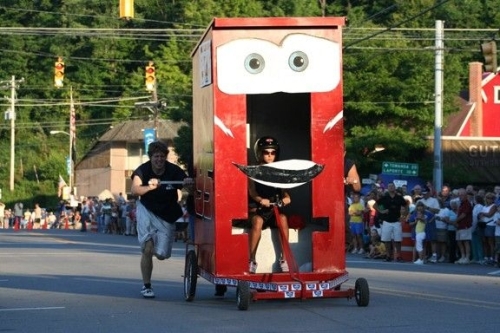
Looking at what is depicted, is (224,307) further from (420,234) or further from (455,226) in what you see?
(420,234)

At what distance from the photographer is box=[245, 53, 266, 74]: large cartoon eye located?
1394 cm

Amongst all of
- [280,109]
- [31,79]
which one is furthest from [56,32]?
[31,79]

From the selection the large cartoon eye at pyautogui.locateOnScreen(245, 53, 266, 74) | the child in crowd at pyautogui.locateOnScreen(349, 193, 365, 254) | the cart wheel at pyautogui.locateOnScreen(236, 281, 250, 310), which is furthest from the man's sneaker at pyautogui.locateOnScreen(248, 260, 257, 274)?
the child in crowd at pyautogui.locateOnScreen(349, 193, 365, 254)

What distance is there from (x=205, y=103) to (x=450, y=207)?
553 inches

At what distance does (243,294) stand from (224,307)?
820 millimetres

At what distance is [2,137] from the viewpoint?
334ft

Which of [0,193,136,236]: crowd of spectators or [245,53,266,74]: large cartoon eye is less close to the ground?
[245,53,266,74]: large cartoon eye

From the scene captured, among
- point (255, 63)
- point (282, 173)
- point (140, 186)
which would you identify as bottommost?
point (140, 186)

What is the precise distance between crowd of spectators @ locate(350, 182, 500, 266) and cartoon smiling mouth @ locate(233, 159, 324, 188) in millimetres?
12187

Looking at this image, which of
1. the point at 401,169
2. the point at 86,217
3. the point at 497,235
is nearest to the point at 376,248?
the point at 497,235

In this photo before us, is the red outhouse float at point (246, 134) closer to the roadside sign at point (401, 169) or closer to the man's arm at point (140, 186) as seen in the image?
the man's arm at point (140, 186)

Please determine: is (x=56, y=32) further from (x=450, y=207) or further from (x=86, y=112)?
(x=86, y=112)

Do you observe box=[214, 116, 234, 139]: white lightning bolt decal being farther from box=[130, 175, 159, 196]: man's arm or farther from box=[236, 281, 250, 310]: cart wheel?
box=[236, 281, 250, 310]: cart wheel

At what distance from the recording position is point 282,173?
45.3ft
